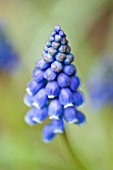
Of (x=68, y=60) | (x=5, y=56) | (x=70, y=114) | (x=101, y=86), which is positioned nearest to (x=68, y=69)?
(x=68, y=60)

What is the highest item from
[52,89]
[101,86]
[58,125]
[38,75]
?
[101,86]

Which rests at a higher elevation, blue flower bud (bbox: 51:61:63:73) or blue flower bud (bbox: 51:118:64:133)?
blue flower bud (bbox: 51:61:63:73)

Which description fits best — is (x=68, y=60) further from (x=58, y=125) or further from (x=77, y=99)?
(x=58, y=125)

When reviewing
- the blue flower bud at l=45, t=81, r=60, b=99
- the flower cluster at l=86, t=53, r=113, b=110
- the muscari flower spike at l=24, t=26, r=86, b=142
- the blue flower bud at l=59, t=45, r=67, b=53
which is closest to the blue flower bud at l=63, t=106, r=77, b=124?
the muscari flower spike at l=24, t=26, r=86, b=142

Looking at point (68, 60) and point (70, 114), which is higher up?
point (68, 60)

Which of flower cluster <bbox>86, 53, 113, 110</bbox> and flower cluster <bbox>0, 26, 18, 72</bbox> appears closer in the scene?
flower cluster <bbox>86, 53, 113, 110</bbox>

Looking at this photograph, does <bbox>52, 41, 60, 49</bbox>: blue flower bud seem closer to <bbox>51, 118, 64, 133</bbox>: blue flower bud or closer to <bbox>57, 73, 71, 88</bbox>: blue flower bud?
<bbox>57, 73, 71, 88</bbox>: blue flower bud

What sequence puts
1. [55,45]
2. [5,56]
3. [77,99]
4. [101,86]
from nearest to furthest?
1. [55,45]
2. [77,99]
3. [101,86]
4. [5,56]

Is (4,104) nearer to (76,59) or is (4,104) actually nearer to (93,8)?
(76,59)
